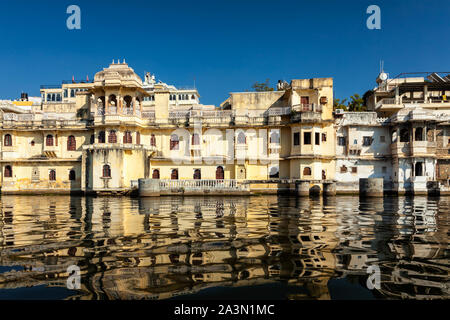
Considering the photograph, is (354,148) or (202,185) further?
(354,148)

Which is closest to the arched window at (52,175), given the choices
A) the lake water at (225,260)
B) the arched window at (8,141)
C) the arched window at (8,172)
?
the arched window at (8,172)

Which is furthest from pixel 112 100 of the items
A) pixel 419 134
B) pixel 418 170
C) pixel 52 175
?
pixel 418 170

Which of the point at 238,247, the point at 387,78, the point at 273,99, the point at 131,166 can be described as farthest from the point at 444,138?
the point at 238,247

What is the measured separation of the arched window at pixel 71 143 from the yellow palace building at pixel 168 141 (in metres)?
0.04

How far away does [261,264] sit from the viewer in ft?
21.4

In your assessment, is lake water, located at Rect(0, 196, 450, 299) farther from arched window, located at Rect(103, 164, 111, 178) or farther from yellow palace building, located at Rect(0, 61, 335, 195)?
yellow palace building, located at Rect(0, 61, 335, 195)

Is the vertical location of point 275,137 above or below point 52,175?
above

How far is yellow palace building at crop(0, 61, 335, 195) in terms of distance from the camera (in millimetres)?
29828

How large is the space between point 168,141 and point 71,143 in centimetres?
1004

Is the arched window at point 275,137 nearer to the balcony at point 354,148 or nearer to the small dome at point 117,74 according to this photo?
the balcony at point 354,148

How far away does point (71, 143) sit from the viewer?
3297cm

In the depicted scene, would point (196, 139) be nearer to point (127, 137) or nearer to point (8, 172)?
point (127, 137)

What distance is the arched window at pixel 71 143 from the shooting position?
32.9m

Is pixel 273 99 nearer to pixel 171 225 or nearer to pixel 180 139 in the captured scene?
pixel 180 139
